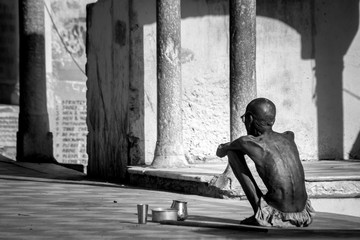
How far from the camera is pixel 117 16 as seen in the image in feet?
51.1

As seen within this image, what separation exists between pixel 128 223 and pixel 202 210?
1.61 m

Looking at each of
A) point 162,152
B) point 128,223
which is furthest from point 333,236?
point 162,152

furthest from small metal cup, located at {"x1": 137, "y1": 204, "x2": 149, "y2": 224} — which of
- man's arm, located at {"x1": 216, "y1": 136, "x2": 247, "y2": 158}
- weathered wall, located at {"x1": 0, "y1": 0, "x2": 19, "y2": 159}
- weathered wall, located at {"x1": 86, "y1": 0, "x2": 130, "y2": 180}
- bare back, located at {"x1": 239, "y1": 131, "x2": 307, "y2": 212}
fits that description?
weathered wall, located at {"x1": 0, "y1": 0, "x2": 19, "y2": 159}

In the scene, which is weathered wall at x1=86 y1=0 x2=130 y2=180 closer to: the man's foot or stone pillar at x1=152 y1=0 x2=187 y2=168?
stone pillar at x1=152 y1=0 x2=187 y2=168

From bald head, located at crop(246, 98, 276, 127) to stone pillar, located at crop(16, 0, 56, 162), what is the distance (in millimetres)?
10621

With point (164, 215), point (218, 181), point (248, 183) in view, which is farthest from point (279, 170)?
point (218, 181)

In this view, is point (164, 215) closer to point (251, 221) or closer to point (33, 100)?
point (251, 221)

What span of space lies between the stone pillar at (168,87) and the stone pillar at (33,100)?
5.50 meters

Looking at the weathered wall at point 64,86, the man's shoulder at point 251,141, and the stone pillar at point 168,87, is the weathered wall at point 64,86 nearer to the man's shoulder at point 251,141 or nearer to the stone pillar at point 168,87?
the stone pillar at point 168,87

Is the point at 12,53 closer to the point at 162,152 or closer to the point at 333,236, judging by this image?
the point at 162,152

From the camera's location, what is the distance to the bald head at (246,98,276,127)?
29.9 ft

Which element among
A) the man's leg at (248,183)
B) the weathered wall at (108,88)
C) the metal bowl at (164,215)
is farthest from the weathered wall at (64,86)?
the man's leg at (248,183)

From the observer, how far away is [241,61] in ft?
43.8

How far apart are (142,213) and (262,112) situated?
136 cm
